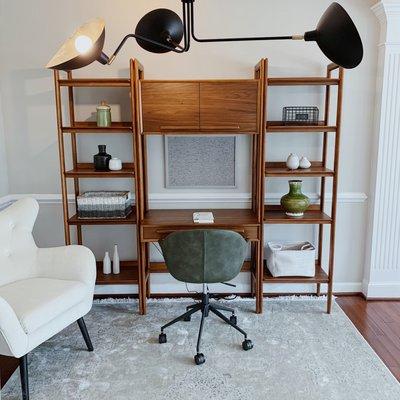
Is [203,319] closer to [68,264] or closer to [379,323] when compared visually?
[68,264]

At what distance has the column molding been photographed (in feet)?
10.5

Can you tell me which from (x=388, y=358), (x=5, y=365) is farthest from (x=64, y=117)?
(x=388, y=358)

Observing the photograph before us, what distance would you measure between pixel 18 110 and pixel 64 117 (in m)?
0.38

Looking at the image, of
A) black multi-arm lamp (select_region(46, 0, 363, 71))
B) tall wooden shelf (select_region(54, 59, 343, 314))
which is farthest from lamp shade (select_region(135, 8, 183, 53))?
tall wooden shelf (select_region(54, 59, 343, 314))

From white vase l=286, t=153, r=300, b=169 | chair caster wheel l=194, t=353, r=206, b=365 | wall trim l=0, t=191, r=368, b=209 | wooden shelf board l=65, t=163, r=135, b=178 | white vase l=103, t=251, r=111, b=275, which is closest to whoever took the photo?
chair caster wheel l=194, t=353, r=206, b=365

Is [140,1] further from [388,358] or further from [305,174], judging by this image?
[388,358]

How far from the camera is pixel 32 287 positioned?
258 centimetres

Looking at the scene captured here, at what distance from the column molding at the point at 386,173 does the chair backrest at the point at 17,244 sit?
276cm

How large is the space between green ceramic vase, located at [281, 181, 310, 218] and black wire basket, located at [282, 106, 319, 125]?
1.58ft

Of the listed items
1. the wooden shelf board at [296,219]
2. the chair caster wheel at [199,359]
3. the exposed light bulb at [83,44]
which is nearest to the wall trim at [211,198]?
the wooden shelf board at [296,219]

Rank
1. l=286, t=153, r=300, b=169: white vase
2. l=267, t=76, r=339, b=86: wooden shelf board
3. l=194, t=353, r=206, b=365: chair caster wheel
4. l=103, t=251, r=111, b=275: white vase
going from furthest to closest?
l=103, t=251, r=111, b=275: white vase
l=286, t=153, r=300, b=169: white vase
l=267, t=76, r=339, b=86: wooden shelf board
l=194, t=353, r=206, b=365: chair caster wheel

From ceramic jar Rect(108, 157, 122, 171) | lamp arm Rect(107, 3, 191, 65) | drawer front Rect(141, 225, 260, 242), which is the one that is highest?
lamp arm Rect(107, 3, 191, 65)

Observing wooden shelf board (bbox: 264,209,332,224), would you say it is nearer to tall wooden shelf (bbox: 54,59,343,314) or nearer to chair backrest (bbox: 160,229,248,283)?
tall wooden shelf (bbox: 54,59,343,314)

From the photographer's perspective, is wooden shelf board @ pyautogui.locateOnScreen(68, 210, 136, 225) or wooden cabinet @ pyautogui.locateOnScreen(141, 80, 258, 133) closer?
wooden cabinet @ pyautogui.locateOnScreen(141, 80, 258, 133)
